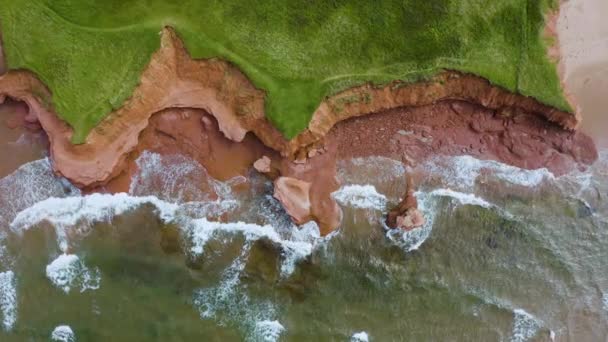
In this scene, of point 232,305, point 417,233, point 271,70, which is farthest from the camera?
point 417,233

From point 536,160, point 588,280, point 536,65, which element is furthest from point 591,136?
point 588,280

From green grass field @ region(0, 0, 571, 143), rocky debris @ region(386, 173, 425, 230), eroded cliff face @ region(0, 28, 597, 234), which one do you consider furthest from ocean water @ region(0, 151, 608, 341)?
green grass field @ region(0, 0, 571, 143)

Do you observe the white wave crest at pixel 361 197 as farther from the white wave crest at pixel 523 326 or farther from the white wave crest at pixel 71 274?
the white wave crest at pixel 71 274

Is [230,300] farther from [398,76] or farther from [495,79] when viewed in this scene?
[495,79]

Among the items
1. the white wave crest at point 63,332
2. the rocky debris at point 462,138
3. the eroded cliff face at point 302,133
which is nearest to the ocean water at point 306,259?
the white wave crest at point 63,332

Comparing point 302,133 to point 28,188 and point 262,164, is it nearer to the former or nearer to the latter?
point 262,164

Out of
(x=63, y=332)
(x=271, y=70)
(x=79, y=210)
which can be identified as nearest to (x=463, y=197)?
(x=271, y=70)

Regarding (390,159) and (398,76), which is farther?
(390,159)
